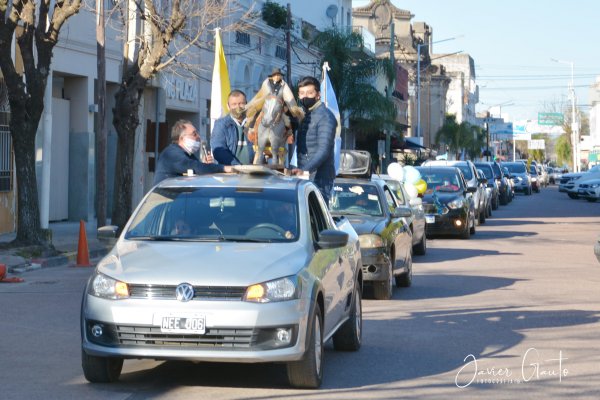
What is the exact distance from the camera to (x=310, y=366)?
8688mm

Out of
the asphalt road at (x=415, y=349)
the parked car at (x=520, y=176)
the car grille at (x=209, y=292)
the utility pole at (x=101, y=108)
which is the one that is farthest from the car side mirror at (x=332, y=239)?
the parked car at (x=520, y=176)

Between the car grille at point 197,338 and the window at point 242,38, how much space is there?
34223 mm

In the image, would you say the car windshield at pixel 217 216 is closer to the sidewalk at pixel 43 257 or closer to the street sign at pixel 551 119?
the sidewalk at pixel 43 257

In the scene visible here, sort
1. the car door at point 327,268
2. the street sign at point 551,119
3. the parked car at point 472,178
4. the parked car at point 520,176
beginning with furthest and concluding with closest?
the street sign at point 551,119 → the parked car at point 520,176 → the parked car at point 472,178 → the car door at point 327,268

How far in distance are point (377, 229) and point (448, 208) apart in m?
12.2

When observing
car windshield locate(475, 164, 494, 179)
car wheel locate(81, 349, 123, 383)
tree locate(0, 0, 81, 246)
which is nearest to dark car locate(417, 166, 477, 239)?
tree locate(0, 0, 81, 246)

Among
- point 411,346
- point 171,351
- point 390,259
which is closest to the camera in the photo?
point 171,351

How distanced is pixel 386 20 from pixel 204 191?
9213cm

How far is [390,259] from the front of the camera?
15484 millimetres

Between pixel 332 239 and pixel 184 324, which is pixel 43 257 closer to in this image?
pixel 332 239

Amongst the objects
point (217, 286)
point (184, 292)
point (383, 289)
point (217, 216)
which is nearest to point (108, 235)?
point (217, 216)

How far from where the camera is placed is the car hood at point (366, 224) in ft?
50.0

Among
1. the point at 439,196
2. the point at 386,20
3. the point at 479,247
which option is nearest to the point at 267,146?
the point at 479,247

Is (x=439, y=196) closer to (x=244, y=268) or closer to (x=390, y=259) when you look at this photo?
(x=390, y=259)
